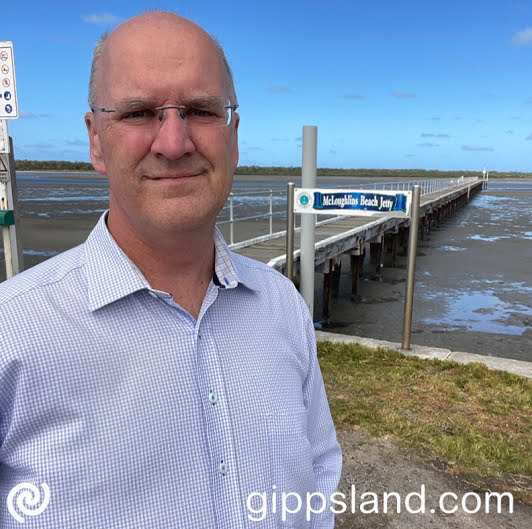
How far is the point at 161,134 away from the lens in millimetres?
1053

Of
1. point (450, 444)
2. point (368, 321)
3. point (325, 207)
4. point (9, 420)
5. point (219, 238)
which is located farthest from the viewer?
point (368, 321)

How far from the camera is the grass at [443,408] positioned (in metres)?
3.43

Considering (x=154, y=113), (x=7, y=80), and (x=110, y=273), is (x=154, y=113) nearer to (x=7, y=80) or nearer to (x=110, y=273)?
(x=110, y=273)

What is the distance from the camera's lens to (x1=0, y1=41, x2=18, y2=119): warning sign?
4324mm

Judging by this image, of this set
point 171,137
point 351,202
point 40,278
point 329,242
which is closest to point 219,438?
point 40,278

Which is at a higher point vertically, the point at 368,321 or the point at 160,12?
the point at 160,12

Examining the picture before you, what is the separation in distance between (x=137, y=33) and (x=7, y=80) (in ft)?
13.2

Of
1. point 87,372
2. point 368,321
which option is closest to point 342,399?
point 87,372

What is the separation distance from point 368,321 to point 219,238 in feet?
31.2

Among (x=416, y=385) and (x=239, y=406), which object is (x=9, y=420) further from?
(x=416, y=385)

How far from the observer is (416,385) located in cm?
467

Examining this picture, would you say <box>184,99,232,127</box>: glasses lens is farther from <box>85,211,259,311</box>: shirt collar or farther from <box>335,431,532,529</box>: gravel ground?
<box>335,431,532,529</box>: gravel ground

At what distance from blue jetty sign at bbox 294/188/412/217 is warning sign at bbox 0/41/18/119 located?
297 centimetres

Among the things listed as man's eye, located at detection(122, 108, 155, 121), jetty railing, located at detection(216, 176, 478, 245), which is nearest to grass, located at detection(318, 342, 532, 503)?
jetty railing, located at detection(216, 176, 478, 245)
